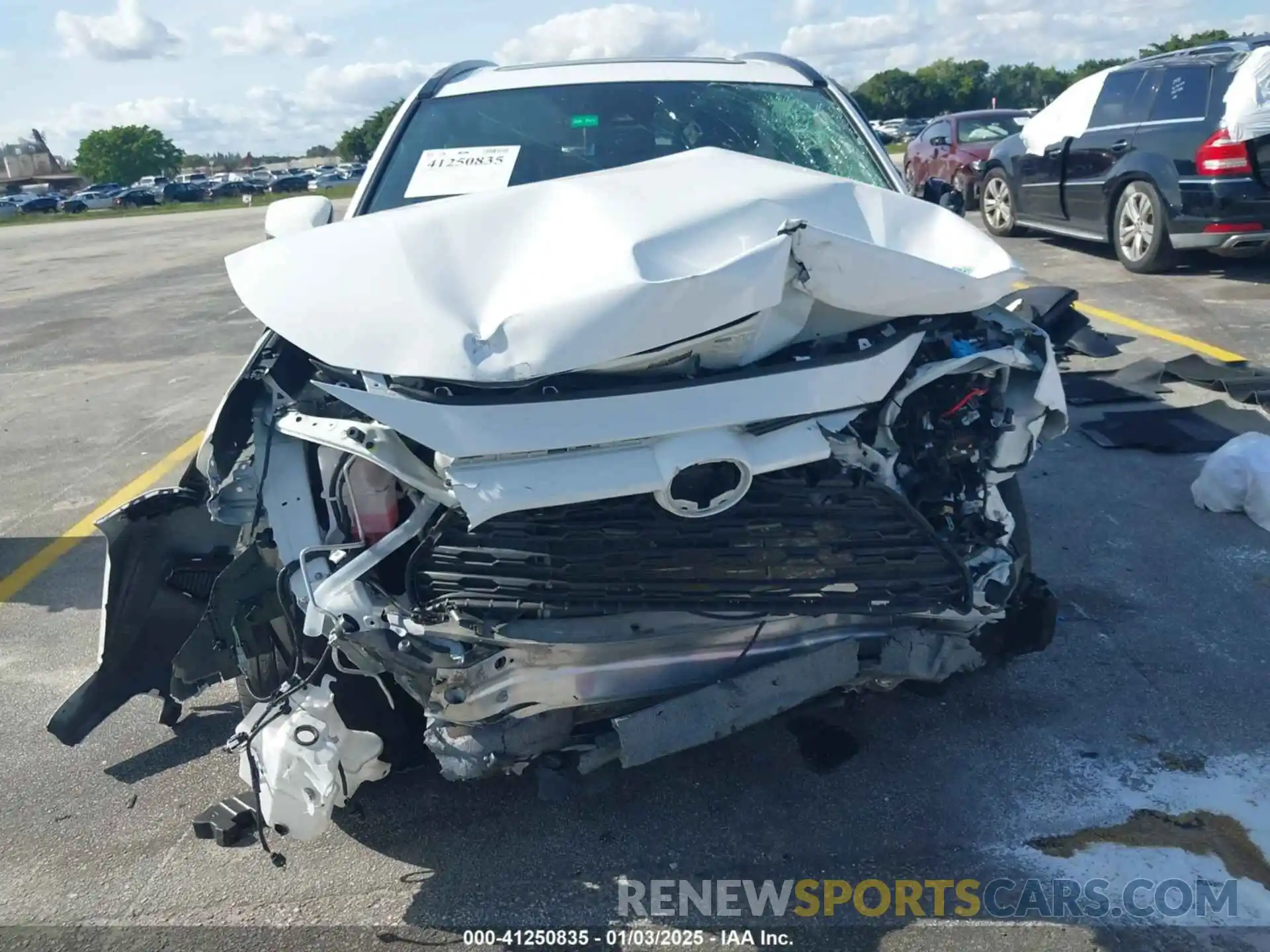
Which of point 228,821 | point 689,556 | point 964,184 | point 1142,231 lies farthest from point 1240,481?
point 964,184

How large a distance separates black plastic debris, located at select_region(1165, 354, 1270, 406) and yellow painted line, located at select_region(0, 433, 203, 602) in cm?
586

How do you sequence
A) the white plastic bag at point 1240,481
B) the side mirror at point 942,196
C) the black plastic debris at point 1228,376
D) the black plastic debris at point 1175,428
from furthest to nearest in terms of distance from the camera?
the black plastic debris at point 1228,376
the black plastic debris at point 1175,428
the white plastic bag at point 1240,481
the side mirror at point 942,196

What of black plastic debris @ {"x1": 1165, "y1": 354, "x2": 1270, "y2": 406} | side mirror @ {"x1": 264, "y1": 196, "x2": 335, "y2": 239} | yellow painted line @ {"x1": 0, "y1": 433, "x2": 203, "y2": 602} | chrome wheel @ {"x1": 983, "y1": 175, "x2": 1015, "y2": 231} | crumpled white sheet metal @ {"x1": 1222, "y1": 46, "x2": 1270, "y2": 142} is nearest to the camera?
side mirror @ {"x1": 264, "y1": 196, "x2": 335, "y2": 239}

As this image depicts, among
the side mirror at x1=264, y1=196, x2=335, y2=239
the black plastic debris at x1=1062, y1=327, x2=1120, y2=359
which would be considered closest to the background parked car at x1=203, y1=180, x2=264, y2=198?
the black plastic debris at x1=1062, y1=327, x2=1120, y2=359

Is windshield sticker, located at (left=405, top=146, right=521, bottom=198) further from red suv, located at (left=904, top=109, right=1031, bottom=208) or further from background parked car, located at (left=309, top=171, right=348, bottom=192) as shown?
background parked car, located at (left=309, top=171, right=348, bottom=192)

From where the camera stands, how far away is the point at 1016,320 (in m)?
2.92

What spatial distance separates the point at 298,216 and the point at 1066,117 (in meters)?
9.13

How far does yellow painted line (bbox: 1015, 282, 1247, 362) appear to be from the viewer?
6852 mm

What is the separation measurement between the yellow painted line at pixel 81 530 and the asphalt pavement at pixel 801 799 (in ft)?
0.62

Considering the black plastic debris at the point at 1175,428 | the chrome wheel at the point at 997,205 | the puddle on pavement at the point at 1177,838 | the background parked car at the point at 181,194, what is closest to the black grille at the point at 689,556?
the puddle on pavement at the point at 1177,838

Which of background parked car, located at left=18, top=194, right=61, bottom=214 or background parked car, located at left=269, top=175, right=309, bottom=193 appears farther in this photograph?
background parked car, located at left=269, top=175, right=309, bottom=193

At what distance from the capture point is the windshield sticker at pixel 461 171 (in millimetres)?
3738

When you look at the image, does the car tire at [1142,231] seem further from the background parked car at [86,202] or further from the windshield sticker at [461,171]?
the background parked car at [86,202]

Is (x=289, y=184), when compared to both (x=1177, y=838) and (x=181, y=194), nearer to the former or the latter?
(x=181, y=194)
